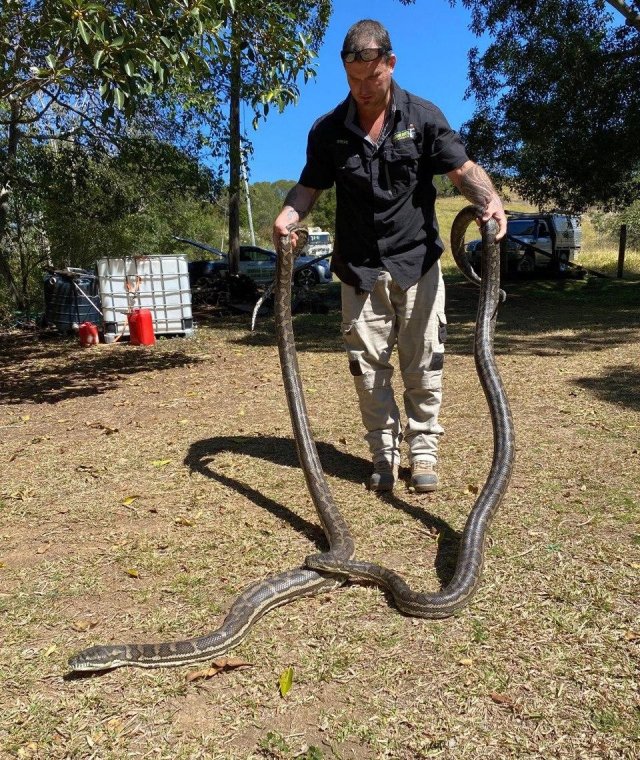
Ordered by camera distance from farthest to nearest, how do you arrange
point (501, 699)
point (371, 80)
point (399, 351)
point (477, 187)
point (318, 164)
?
point (399, 351), point (318, 164), point (477, 187), point (371, 80), point (501, 699)

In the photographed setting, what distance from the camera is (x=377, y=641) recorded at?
129 inches

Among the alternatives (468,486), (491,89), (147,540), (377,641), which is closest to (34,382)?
(147,540)

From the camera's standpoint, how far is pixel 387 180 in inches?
172

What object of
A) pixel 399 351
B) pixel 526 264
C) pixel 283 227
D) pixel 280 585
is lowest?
pixel 280 585

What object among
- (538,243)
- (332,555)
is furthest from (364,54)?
(538,243)

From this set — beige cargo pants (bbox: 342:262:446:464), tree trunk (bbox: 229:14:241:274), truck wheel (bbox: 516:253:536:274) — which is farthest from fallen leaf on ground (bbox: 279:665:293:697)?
truck wheel (bbox: 516:253:536:274)

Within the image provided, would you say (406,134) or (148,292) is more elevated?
(406,134)

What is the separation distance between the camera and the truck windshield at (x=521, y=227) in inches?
1097

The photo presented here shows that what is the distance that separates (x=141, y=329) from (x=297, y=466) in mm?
8769

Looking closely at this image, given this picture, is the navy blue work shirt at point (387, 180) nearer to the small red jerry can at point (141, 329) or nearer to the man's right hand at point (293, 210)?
the man's right hand at point (293, 210)

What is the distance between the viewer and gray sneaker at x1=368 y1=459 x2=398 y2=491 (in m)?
4.95

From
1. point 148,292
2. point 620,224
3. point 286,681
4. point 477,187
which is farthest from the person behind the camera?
point 620,224

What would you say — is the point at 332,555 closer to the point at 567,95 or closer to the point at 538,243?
the point at 567,95

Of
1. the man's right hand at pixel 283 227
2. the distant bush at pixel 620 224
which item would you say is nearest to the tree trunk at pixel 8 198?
the man's right hand at pixel 283 227
